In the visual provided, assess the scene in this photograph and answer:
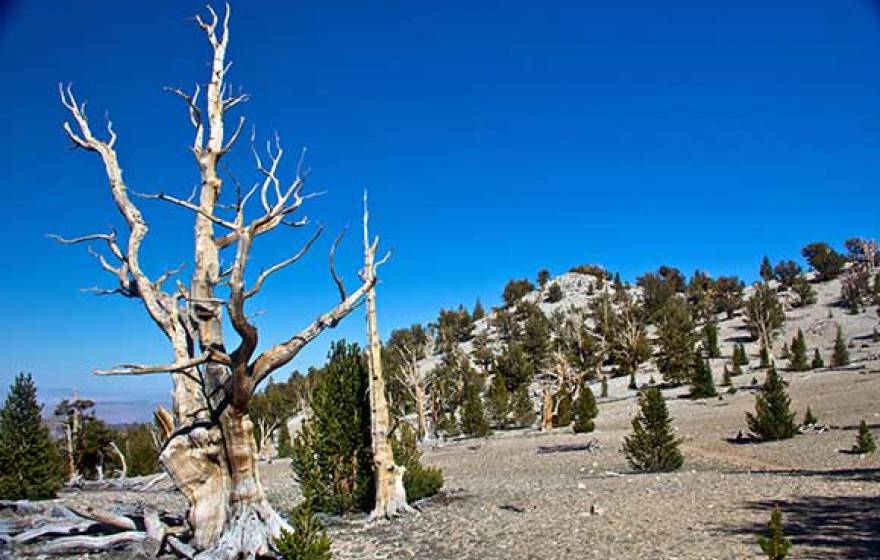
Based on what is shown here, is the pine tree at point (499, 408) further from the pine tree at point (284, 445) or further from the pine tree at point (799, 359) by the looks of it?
the pine tree at point (799, 359)

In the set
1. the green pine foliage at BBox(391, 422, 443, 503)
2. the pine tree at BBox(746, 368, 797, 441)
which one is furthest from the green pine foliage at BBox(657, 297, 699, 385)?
the green pine foliage at BBox(391, 422, 443, 503)

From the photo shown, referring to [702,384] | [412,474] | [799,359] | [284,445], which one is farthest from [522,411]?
[412,474]

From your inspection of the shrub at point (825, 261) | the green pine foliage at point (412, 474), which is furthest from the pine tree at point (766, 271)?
the green pine foliage at point (412, 474)

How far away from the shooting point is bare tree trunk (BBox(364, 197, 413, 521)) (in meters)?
12.5

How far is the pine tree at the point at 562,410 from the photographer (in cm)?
3450

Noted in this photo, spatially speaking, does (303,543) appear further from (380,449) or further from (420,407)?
(420,407)

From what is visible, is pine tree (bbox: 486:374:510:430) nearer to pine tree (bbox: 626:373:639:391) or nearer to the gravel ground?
pine tree (bbox: 626:373:639:391)

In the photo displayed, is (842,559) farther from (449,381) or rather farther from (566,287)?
(566,287)

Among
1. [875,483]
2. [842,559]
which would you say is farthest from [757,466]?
[842,559]

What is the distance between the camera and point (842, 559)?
7.35m

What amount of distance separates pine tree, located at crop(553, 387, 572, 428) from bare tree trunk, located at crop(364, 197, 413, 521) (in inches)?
873

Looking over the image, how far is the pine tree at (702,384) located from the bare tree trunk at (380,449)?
1015 inches

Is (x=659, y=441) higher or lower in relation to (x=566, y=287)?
lower

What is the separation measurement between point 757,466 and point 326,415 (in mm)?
12019
